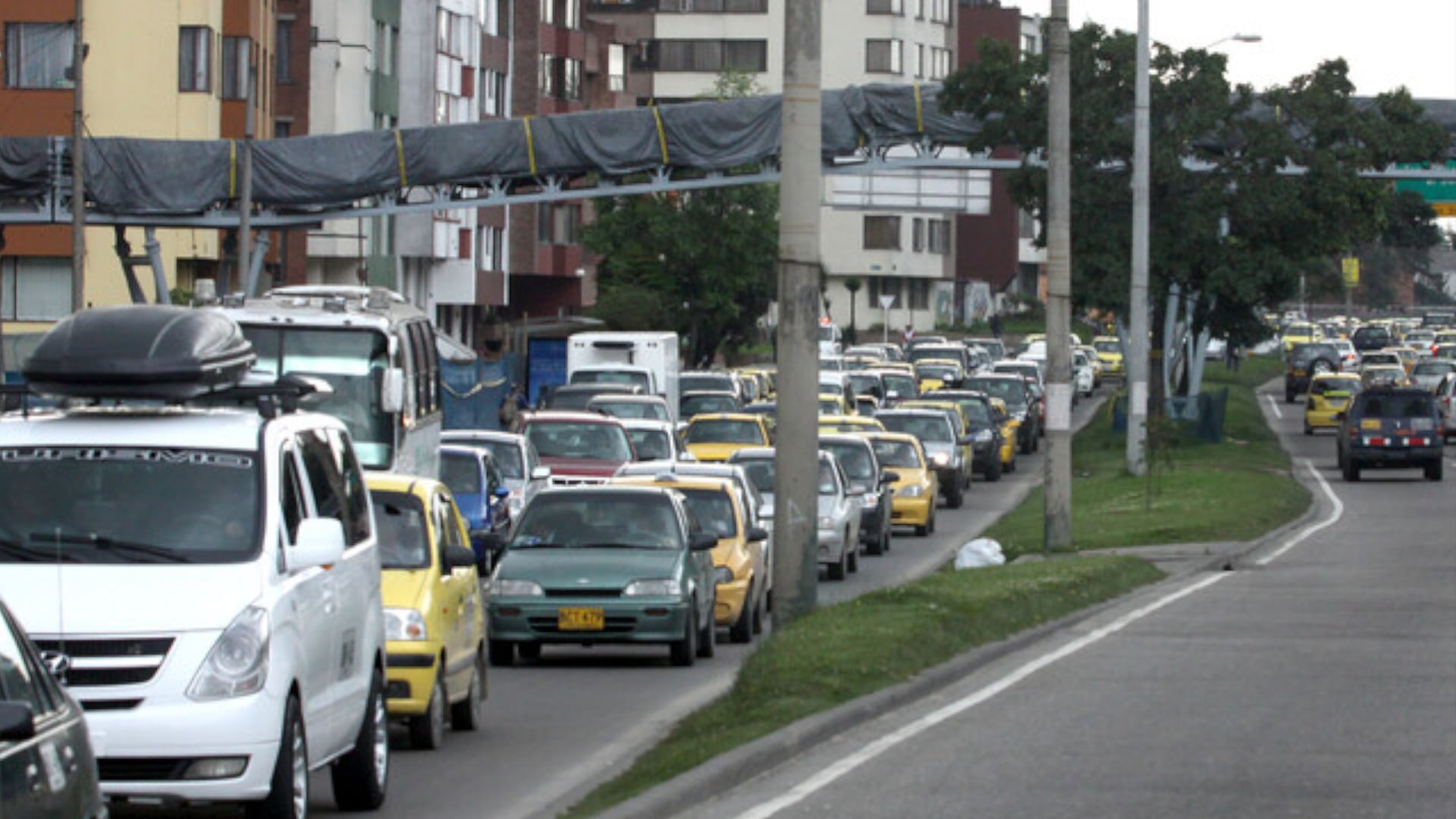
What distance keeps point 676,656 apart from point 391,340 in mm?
7106

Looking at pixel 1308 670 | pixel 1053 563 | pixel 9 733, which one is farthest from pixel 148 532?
pixel 1053 563

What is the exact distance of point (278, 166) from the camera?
5097cm

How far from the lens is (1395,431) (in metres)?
54.5

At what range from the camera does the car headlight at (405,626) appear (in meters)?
15.7

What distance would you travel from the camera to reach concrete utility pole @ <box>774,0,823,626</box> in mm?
19516

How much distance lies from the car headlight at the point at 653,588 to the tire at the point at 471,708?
4.20 meters

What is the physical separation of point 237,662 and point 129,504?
3.57ft

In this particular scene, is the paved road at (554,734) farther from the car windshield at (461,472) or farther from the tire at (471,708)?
the car windshield at (461,472)

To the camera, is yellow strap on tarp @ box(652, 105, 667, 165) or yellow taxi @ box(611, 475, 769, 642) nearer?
yellow taxi @ box(611, 475, 769, 642)

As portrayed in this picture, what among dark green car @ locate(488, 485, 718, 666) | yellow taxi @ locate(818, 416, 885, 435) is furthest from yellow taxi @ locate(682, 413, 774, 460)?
dark green car @ locate(488, 485, 718, 666)

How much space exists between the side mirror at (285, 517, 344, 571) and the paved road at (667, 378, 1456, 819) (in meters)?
1.99

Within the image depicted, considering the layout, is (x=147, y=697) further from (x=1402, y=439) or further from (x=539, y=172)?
(x=1402, y=439)

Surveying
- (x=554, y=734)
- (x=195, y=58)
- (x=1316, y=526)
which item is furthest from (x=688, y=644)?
(x=195, y=58)

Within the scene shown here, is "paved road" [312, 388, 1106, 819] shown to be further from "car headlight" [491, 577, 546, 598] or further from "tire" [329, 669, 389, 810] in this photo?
"car headlight" [491, 577, 546, 598]
